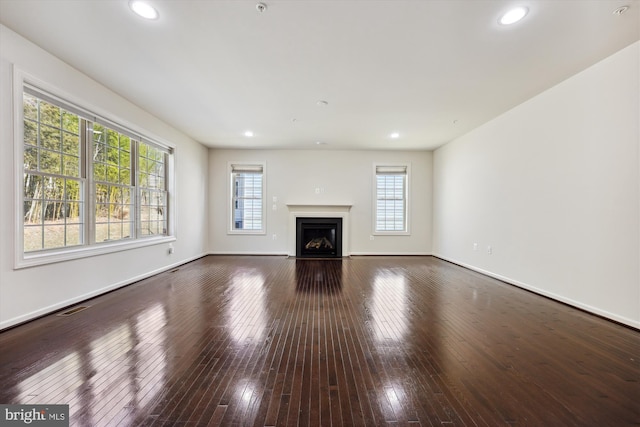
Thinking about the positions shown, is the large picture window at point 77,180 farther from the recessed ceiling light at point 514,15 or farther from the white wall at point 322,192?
the recessed ceiling light at point 514,15

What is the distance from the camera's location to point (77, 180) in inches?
132

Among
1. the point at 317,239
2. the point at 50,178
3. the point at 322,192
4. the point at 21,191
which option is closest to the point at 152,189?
the point at 50,178

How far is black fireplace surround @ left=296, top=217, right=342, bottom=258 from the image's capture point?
278 inches

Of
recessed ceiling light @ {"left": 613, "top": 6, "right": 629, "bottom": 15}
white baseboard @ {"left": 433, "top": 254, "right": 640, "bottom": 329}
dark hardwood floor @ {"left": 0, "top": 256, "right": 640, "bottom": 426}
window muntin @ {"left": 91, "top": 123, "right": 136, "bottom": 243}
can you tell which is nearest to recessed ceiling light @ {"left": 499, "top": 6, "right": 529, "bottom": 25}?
recessed ceiling light @ {"left": 613, "top": 6, "right": 629, "bottom": 15}

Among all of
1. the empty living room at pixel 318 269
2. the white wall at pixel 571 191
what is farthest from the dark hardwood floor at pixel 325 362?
the white wall at pixel 571 191

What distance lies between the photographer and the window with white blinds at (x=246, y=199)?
720cm

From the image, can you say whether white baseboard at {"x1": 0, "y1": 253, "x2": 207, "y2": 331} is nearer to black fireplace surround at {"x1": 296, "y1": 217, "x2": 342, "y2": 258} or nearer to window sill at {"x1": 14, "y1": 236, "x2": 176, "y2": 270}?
window sill at {"x1": 14, "y1": 236, "x2": 176, "y2": 270}

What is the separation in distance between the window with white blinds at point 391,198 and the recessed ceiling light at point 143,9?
5.79 metres

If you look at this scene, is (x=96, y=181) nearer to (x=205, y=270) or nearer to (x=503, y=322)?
(x=205, y=270)

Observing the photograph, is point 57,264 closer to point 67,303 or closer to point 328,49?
point 67,303

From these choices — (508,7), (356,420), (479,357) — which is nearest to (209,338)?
(356,420)

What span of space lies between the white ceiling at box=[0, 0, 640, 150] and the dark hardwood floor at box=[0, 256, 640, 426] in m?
2.74

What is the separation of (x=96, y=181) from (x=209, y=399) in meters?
3.45

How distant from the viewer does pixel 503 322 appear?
2.79 m
